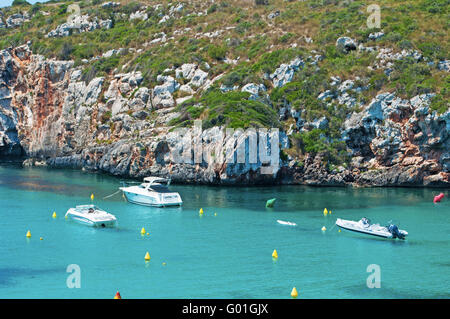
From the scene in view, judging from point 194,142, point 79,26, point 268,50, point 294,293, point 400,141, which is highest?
point 79,26

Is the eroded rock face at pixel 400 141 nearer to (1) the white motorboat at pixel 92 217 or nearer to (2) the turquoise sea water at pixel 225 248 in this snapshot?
(2) the turquoise sea water at pixel 225 248

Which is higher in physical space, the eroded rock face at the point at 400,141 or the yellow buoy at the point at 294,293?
the eroded rock face at the point at 400,141

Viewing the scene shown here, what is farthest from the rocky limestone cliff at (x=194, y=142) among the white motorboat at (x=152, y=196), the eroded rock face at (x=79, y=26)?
the eroded rock face at (x=79, y=26)

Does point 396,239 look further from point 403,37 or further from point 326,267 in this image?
point 403,37

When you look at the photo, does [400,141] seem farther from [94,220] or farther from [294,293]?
[294,293]

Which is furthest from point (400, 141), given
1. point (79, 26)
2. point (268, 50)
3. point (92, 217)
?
point (79, 26)
